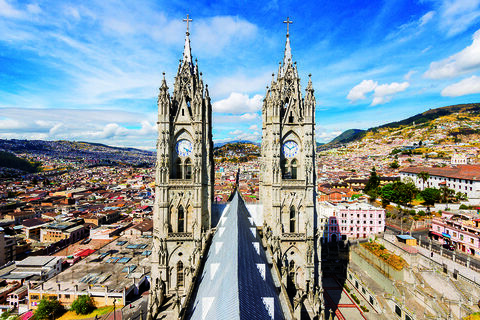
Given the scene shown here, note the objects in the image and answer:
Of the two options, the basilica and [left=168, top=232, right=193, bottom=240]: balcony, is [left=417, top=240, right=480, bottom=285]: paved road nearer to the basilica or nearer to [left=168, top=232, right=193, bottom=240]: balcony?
the basilica

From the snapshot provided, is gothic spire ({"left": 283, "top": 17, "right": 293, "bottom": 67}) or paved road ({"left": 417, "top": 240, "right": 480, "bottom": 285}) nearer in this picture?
gothic spire ({"left": 283, "top": 17, "right": 293, "bottom": 67})

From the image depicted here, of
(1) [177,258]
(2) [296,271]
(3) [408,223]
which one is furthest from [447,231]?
(1) [177,258]

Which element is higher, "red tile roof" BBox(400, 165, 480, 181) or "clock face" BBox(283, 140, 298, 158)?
"clock face" BBox(283, 140, 298, 158)

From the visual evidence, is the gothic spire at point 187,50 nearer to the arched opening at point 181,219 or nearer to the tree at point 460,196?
the arched opening at point 181,219

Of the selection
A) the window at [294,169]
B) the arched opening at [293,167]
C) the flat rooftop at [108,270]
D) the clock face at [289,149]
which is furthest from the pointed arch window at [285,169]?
the flat rooftop at [108,270]

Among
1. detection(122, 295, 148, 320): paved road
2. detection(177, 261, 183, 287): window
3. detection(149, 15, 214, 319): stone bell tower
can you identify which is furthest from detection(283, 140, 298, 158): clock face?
detection(122, 295, 148, 320): paved road

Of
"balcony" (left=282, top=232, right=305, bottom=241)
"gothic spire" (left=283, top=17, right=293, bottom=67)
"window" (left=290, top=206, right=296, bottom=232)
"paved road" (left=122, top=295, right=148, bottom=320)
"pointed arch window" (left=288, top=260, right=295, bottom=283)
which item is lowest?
"paved road" (left=122, top=295, right=148, bottom=320)

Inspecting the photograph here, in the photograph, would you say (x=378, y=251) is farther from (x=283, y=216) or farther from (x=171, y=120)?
(x=171, y=120)
